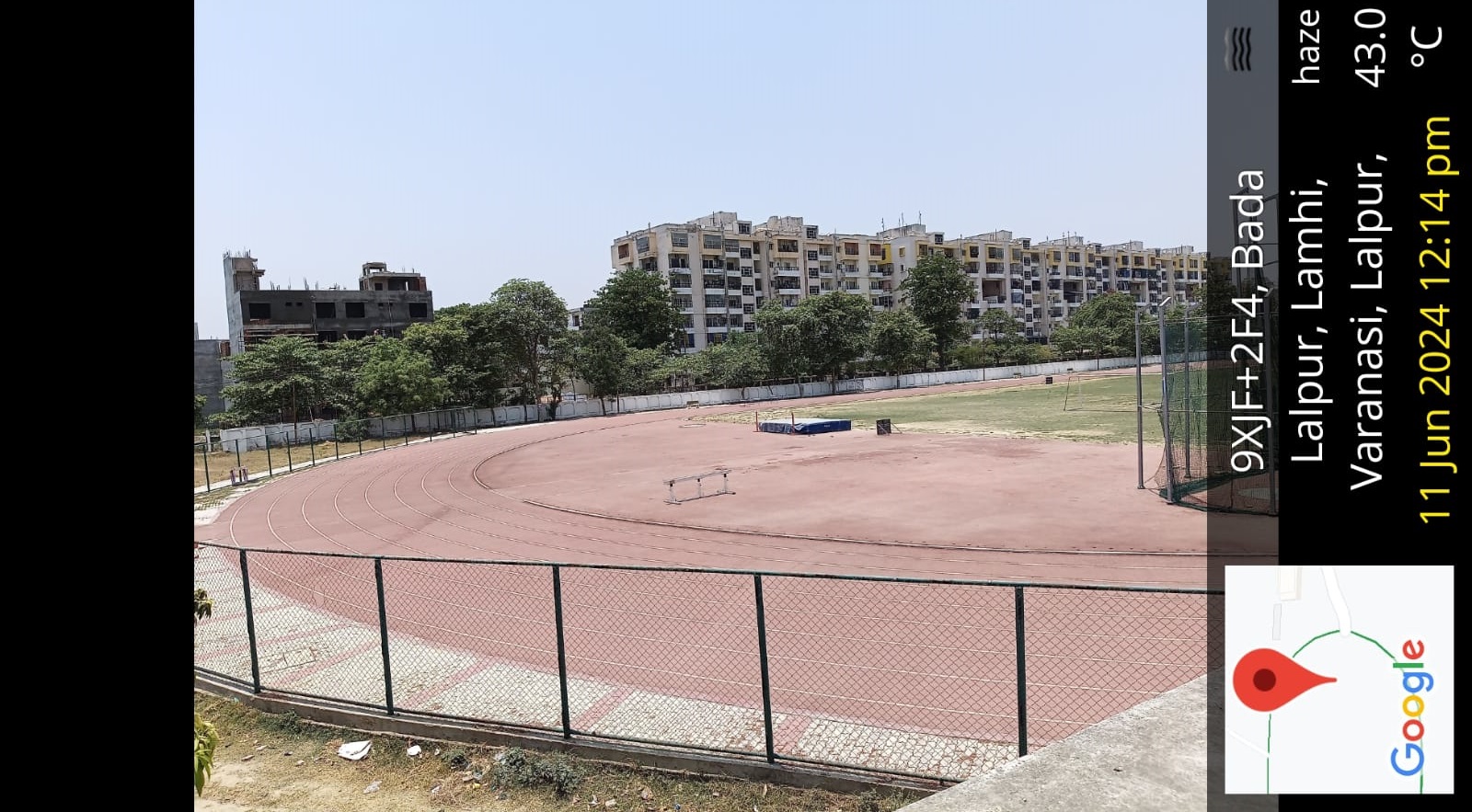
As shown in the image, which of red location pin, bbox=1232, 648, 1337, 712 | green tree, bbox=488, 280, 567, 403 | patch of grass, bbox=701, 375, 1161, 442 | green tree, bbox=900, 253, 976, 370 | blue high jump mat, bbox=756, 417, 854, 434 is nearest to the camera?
red location pin, bbox=1232, 648, 1337, 712

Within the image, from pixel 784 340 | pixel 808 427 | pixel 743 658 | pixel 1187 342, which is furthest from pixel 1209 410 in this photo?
pixel 784 340

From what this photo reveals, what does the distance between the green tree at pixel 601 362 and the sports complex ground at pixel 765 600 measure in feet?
112

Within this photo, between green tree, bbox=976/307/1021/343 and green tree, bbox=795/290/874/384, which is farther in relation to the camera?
green tree, bbox=976/307/1021/343

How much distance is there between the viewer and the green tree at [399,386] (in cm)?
5144

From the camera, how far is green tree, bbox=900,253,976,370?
300ft

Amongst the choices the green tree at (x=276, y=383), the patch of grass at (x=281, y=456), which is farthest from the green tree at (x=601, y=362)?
the green tree at (x=276, y=383)

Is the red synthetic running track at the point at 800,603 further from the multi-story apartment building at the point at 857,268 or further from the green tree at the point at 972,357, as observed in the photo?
the multi-story apartment building at the point at 857,268

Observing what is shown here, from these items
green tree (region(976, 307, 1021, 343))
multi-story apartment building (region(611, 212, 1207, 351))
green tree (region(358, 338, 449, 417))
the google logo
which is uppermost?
multi-story apartment building (region(611, 212, 1207, 351))

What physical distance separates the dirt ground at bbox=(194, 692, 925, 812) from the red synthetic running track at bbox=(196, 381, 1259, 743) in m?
1.75

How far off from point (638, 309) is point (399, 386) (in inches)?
1389

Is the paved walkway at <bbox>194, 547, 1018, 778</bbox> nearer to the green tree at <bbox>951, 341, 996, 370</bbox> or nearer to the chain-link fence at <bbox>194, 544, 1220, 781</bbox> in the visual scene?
the chain-link fence at <bbox>194, 544, 1220, 781</bbox>

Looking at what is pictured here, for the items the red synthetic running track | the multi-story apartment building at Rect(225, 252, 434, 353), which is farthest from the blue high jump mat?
the multi-story apartment building at Rect(225, 252, 434, 353)
